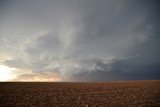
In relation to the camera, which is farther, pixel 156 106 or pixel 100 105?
pixel 100 105

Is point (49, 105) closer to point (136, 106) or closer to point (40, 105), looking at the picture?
point (40, 105)

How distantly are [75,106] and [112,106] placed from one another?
4.32m

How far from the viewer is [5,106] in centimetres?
2498

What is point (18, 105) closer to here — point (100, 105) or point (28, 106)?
point (28, 106)

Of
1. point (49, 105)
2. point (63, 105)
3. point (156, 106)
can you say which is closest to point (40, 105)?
point (49, 105)

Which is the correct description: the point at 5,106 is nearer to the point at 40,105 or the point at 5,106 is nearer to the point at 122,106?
the point at 40,105

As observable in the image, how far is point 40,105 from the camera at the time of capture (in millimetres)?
26031

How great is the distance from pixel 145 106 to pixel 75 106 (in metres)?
8.00

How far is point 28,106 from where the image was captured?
83.3 ft

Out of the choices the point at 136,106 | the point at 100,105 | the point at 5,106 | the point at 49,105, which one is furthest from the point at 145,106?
the point at 5,106

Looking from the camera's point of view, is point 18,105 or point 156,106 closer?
point 156,106

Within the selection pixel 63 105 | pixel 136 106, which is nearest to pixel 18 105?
pixel 63 105

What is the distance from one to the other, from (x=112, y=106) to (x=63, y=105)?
229 inches

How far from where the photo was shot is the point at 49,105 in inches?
1026
